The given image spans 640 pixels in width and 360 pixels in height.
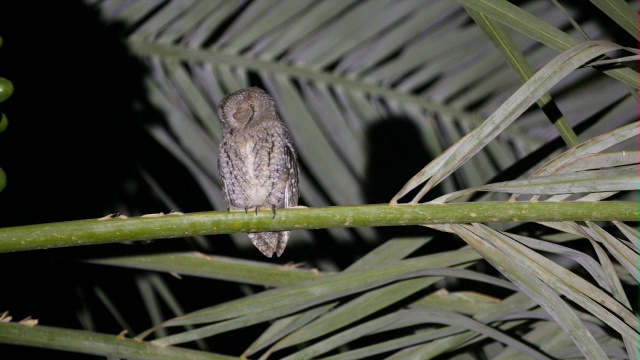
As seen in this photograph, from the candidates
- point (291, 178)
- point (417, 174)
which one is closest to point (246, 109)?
point (291, 178)

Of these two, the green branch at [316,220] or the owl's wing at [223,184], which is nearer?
the green branch at [316,220]

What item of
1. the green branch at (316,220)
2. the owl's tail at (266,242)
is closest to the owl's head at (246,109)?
the owl's tail at (266,242)

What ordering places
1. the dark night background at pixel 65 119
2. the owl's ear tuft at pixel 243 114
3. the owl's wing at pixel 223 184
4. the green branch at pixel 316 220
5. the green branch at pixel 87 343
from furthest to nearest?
the owl's wing at pixel 223 184, the owl's ear tuft at pixel 243 114, the dark night background at pixel 65 119, the green branch at pixel 87 343, the green branch at pixel 316 220

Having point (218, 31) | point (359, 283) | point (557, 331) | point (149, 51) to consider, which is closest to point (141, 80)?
point (149, 51)

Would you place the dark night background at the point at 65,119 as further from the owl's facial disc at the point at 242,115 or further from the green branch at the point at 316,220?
the green branch at the point at 316,220

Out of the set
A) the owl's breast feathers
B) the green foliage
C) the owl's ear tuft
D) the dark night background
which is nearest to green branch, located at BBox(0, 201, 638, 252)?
the green foliage

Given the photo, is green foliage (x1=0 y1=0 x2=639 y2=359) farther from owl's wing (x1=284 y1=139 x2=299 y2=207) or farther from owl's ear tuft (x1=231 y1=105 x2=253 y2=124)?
owl's wing (x1=284 y1=139 x2=299 y2=207)

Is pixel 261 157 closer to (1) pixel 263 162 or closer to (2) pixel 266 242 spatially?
(1) pixel 263 162
